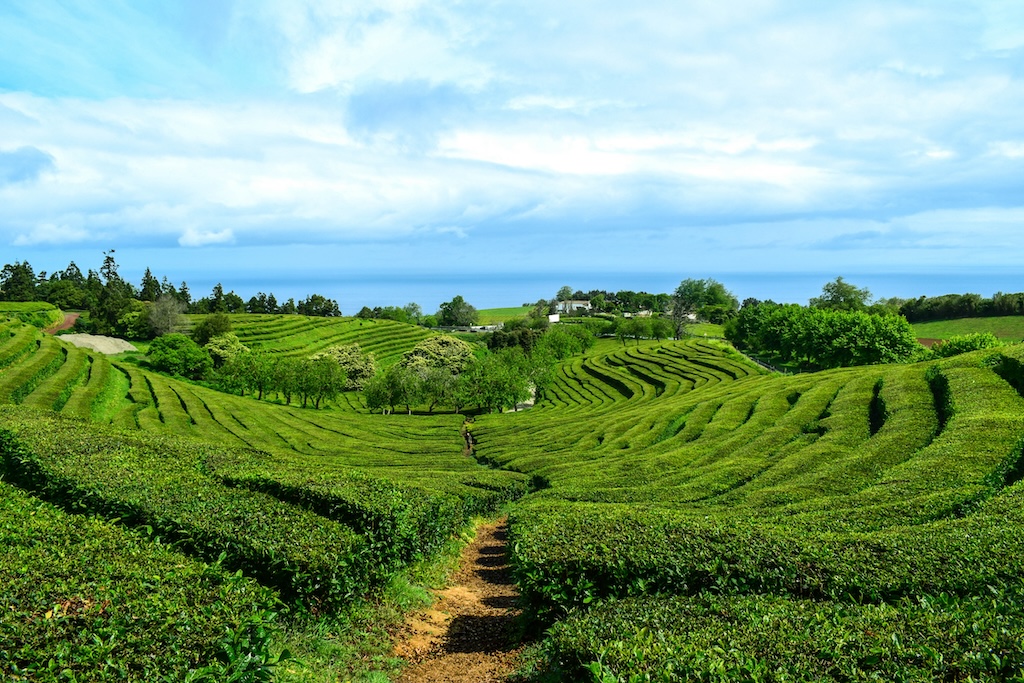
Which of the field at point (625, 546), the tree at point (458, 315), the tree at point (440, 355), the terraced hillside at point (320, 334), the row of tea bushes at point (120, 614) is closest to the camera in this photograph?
the row of tea bushes at point (120, 614)

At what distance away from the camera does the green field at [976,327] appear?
114 metres

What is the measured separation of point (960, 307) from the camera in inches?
5315

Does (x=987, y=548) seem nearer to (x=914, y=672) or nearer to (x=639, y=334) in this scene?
(x=914, y=672)

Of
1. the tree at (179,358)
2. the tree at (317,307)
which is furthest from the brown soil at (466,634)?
the tree at (317,307)

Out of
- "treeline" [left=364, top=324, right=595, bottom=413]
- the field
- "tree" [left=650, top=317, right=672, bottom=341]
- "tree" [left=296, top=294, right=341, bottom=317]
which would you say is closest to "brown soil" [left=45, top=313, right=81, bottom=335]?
"tree" [left=296, top=294, right=341, bottom=317]

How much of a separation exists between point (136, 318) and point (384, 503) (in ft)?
403

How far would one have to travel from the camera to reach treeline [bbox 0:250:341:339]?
11425 centimetres

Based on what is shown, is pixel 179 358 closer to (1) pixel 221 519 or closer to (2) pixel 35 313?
(2) pixel 35 313

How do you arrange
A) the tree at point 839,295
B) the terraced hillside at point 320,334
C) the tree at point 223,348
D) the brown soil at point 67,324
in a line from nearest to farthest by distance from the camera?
the tree at point 223,348, the brown soil at point 67,324, the terraced hillside at point 320,334, the tree at point 839,295

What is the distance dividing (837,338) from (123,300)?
13532cm

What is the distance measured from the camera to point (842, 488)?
21.0m

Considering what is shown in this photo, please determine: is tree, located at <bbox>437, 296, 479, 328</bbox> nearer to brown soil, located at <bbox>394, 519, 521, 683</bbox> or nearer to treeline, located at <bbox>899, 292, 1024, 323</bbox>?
treeline, located at <bbox>899, 292, 1024, 323</bbox>

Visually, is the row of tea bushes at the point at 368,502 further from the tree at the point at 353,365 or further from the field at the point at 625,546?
the tree at the point at 353,365

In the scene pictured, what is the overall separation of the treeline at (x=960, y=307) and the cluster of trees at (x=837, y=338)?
28.1m
